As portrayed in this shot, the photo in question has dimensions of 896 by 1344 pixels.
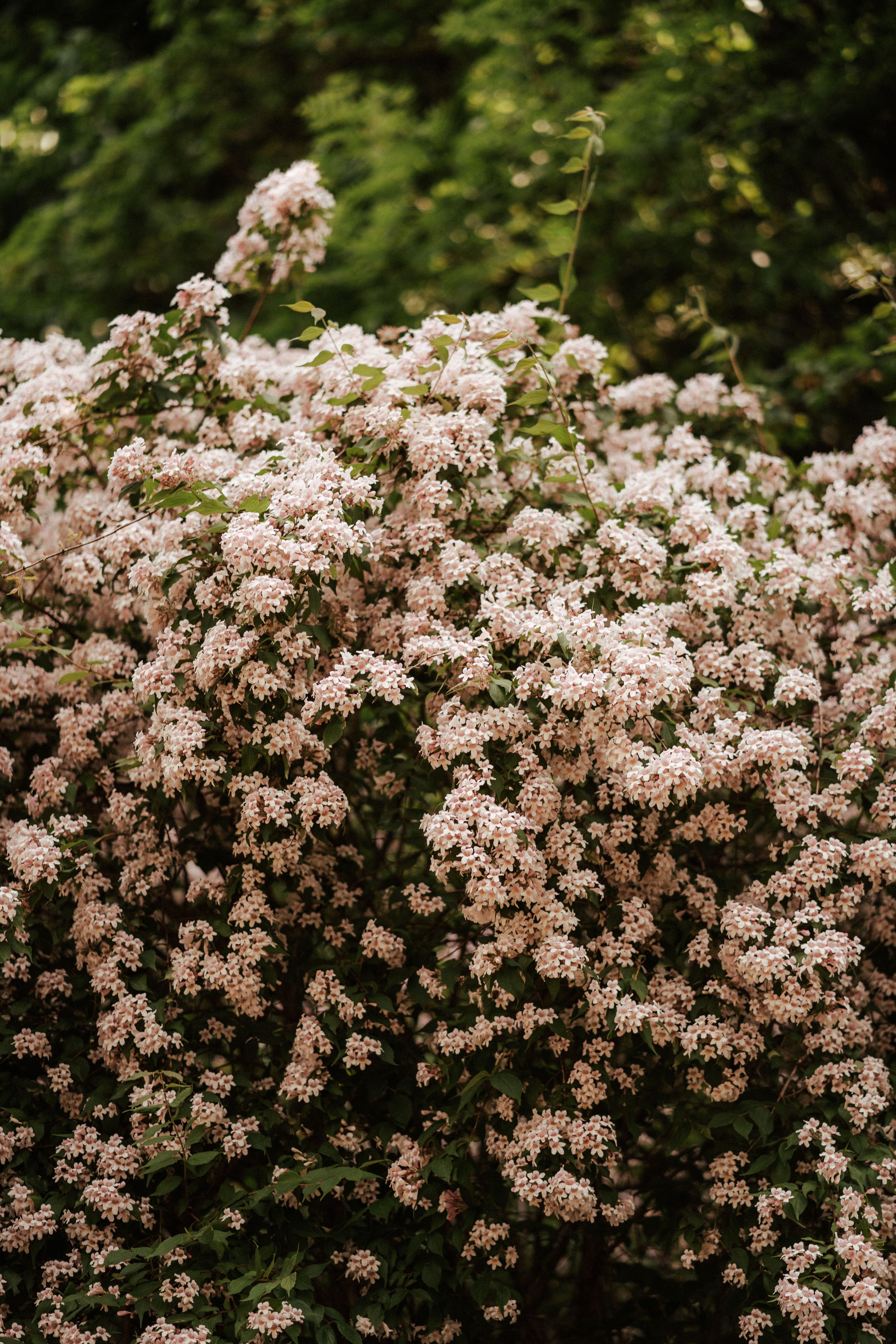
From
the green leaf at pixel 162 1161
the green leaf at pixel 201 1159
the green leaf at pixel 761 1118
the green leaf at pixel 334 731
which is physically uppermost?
the green leaf at pixel 334 731

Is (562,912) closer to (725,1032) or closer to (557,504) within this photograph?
(725,1032)

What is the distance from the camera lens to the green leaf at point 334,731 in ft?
9.00

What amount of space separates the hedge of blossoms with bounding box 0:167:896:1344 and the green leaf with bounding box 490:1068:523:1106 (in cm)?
7

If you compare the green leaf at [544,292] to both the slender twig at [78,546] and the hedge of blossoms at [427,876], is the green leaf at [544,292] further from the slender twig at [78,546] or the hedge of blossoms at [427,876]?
the slender twig at [78,546]

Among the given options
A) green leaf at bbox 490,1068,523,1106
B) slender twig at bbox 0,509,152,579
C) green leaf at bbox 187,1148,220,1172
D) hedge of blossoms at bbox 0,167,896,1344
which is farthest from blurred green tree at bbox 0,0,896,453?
green leaf at bbox 187,1148,220,1172

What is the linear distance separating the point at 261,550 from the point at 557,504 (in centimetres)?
120

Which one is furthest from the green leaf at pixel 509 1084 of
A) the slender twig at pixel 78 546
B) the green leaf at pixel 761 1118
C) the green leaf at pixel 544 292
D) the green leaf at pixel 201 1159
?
the green leaf at pixel 544 292

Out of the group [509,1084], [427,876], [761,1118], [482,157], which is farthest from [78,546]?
[482,157]

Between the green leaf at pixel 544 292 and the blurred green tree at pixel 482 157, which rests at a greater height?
the green leaf at pixel 544 292

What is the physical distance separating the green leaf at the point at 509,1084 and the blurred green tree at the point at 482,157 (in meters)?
3.47

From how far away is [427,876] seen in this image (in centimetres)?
336

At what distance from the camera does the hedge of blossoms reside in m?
2.75

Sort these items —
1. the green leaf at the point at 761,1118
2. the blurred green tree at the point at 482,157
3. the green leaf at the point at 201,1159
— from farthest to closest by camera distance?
the blurred green tree at the point at 482,157 → the green leaf at the point at 761,1118 → the green leaf at the point at 201,1159

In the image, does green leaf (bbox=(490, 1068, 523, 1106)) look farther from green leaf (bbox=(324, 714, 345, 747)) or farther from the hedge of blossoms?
green leaf (bbox=(324, 714, 345, 747))
